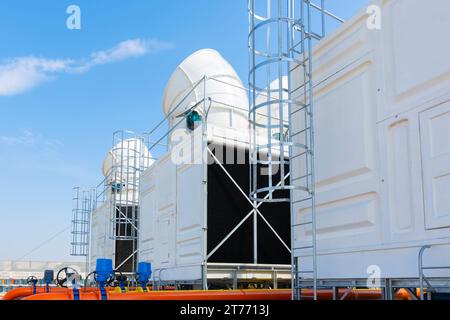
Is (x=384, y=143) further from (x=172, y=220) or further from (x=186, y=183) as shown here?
(x=172, y=220)

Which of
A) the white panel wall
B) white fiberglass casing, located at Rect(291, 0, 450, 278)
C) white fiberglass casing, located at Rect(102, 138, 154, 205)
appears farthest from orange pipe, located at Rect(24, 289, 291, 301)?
white fiberglass casing, located at Rect(102, 138, 154, 205)

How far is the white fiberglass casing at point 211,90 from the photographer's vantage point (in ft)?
38.8

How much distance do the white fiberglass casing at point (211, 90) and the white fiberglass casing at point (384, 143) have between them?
5858mm

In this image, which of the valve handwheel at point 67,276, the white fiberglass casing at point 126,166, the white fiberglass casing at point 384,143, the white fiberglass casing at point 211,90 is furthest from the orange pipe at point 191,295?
the white fiberglass casing at point 126,166

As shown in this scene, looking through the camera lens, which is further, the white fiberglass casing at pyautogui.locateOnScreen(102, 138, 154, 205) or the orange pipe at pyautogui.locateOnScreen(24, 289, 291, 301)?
the white fiberglass casing at pyautogui.locateOnScreen(102, 138, 154, 205)

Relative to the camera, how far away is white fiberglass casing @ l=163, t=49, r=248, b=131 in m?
11.8

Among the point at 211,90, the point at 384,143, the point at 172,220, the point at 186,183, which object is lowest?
the point at 172,220

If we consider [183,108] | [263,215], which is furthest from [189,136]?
[183,108]

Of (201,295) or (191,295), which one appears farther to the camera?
(201,295)

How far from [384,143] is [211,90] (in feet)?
25.2

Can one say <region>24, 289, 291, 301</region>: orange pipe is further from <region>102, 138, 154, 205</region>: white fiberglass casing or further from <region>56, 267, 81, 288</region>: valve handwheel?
<region>102, 138, 154, 205</region>: white fiberglass casing

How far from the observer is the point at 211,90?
12016 millimetres

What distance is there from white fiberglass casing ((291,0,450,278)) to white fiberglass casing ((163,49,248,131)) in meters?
5.86

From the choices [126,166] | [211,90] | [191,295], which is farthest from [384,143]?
[126,166]
